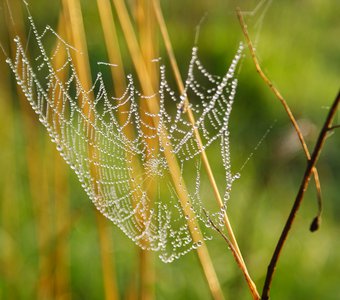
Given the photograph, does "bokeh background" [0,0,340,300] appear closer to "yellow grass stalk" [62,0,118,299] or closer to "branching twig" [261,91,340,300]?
"yellow grass stalk" [62,0,118,299]

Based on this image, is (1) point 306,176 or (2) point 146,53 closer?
(1) point 306,176

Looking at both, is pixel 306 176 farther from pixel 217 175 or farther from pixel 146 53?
pixel 217 175

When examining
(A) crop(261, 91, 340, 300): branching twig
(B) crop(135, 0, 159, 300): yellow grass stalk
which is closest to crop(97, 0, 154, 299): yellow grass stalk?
(B) crop(135, 0, 159, 300): yellow grass stalk

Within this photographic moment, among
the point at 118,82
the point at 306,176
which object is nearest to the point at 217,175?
the point at 118,82

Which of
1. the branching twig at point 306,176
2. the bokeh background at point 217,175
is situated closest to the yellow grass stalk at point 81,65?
the bokeh background at point 217,175

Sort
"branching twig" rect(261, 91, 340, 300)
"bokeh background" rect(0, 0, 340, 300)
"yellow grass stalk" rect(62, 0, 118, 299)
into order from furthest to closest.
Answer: "bokeh background" rect(0, 0, 340, 300)
"yellow grass stalk" rect(62, 0, 118, 299)
"branching twig" rect(261, 91, 340, 300)

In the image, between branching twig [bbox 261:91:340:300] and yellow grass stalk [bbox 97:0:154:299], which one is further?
yellow grass stalk [bbox 97:0:154:299]

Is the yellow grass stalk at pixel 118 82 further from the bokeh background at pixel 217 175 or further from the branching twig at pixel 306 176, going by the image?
the branching twig at pixel 306 176

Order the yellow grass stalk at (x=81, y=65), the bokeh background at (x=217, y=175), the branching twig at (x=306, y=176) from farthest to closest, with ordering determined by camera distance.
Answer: the bokeh background at (x=217, y=175) < the yellow grass stalk at (x=81, y=65) < the branching twig at (x=306, y=176)
